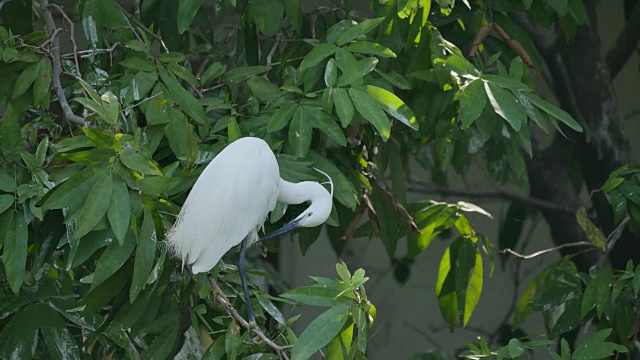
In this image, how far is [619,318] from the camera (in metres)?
2.16

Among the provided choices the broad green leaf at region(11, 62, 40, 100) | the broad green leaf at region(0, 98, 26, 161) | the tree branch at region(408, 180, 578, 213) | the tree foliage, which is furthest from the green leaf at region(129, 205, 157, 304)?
the tree branch at region(408, 180, 578, 213)

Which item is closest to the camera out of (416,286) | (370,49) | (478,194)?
(370,49)

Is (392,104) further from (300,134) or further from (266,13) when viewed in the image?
(266,13)

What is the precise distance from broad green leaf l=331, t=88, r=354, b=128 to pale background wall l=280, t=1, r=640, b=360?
1721 millimetres

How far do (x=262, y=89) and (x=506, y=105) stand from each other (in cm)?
41

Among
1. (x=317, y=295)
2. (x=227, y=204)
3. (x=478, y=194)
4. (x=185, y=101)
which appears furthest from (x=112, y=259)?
(x=478, y=194)

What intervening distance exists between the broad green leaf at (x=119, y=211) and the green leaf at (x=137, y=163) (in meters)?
0.03

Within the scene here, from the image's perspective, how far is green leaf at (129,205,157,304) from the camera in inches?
56.6

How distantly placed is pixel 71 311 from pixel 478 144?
3.35ft

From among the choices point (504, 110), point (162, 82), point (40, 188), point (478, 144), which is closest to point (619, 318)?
point (478, 144)

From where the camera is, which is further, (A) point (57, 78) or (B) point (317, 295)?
(A) point (57, 78)

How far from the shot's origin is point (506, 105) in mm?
1750

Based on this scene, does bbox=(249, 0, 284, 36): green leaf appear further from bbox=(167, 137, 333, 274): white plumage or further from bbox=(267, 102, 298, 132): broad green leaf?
bbox=(167, 137, 333, 274): white plumage

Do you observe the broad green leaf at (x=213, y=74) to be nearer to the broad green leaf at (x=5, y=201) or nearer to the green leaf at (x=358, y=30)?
the green leaf at (x=358, y=30)
